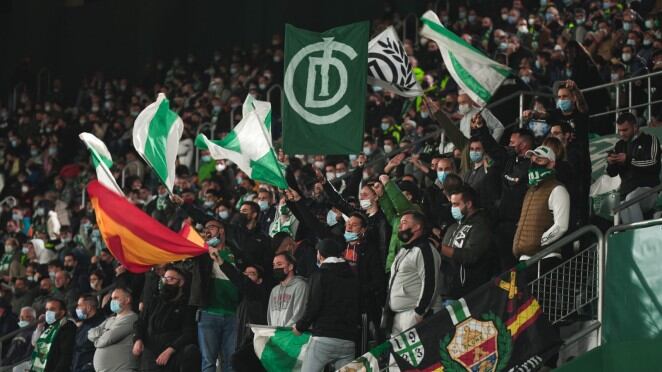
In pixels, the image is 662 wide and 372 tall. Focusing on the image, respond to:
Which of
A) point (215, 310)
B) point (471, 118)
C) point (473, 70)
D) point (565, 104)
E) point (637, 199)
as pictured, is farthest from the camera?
point (471, 118)

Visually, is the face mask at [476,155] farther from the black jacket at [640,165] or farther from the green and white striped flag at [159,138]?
the green and white striped flag at [159,138]

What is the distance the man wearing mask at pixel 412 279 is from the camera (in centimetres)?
1076

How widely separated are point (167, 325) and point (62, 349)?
1.76 meters

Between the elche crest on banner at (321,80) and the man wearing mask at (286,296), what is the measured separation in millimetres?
1504

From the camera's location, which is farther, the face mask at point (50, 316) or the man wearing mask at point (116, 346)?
the face mask at point (50, 316)

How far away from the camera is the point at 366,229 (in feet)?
38.3

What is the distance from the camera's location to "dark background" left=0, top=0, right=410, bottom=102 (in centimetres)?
3188

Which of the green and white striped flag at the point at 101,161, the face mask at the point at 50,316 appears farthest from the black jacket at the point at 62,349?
the green and white striped flag at the point at 101,161

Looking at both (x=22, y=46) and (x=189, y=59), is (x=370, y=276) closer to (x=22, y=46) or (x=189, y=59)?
(x=189, y=59)

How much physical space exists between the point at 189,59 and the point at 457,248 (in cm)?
2083

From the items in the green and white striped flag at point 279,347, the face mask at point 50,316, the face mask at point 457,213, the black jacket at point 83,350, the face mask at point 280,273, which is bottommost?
the black jacket at point 83,350

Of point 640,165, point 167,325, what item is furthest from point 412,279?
point 167,325

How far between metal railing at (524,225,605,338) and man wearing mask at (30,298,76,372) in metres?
5.79

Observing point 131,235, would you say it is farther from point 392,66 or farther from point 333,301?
point 392,66
